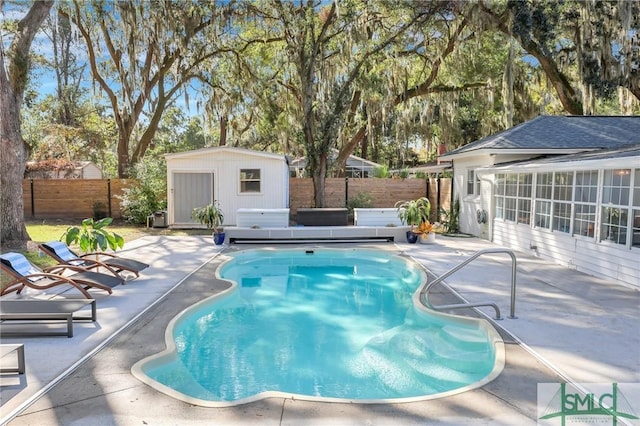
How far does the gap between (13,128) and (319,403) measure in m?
10.4

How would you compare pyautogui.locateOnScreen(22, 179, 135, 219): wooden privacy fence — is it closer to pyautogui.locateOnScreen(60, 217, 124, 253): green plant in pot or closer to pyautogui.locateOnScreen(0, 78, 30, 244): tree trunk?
pyautogui.locateOnScreen(0, 78, 30, 244): tree trunk

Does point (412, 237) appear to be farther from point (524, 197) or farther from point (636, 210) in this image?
point (636, 210)

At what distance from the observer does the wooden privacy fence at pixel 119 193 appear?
1670 cm

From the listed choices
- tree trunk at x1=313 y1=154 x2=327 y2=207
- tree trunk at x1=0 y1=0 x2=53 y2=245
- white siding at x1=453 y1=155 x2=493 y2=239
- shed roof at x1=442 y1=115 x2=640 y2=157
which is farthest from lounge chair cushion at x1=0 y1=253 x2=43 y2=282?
tree trunk at x1=313 y1=154 x2=327 y2=207

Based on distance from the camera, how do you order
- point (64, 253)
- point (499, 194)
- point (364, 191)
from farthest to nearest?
point (364, 191), point (499, 194), point (64, 253)

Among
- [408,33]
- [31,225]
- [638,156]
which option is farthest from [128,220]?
[638,156]

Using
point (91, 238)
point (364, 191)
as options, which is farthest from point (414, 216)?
point (91, 238)

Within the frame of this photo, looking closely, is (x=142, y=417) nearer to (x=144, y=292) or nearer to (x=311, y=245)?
(x=144, y=292)

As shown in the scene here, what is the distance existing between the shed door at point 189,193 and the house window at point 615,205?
1107 cm

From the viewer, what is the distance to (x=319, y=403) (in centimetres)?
325

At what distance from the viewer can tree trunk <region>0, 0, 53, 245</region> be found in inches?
389

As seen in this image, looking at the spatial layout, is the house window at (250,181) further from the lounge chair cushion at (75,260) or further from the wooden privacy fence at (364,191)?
the lounge chair cushion at (75,260)

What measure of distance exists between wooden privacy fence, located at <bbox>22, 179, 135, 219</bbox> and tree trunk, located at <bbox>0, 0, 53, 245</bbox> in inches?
262

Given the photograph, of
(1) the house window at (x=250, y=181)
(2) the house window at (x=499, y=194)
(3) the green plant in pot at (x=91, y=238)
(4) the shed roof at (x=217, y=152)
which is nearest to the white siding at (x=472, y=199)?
(2) the house window at (x=499, y=194)
